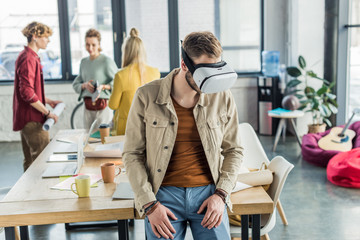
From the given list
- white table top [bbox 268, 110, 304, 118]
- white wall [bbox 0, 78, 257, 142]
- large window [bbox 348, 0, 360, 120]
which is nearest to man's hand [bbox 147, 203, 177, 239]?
white table top [bbox 268, 110, 304, 118]

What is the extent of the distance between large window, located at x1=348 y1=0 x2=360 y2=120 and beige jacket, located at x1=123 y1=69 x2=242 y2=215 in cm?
484

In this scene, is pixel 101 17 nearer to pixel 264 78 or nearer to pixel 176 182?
pixel 264 78

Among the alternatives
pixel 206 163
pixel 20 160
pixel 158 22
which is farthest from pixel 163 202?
pixel 158 22

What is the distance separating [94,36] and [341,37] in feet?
11.2

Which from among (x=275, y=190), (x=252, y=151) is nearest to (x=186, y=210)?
(x=275, y=190)

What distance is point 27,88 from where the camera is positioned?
405 cm

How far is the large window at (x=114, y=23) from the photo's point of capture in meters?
7.54

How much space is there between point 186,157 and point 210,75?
0.44 meters

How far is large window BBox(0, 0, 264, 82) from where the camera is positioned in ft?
24.7

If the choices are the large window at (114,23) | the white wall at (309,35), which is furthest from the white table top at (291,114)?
the large window at (114,23)

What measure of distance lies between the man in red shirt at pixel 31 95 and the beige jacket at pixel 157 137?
214 centimetres

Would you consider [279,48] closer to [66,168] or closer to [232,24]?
Result: [232,24]

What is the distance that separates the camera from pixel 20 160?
619cm

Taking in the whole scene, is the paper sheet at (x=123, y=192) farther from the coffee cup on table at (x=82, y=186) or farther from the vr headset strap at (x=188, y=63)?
the vr headset strap at (x=188, y=63)
